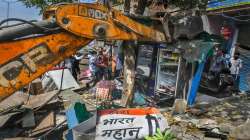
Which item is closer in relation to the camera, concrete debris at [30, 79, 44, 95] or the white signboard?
the white signboard

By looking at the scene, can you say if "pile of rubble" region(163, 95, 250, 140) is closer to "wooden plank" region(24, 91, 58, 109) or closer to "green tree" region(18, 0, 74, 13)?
"wooden plank" region(24, 91, 58, 109)

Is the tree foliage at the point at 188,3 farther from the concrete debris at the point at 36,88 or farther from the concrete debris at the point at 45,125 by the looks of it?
the concrete debris at the point at 36,88

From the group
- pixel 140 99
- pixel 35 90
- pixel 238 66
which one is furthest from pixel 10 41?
pixel 238 66

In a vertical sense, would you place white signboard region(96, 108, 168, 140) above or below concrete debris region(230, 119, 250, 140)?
above

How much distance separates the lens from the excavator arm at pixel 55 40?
5445 mm

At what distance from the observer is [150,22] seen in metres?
8.11

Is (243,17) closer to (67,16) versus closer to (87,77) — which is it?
(87,77)

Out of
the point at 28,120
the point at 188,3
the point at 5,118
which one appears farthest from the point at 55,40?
the point at 188,3

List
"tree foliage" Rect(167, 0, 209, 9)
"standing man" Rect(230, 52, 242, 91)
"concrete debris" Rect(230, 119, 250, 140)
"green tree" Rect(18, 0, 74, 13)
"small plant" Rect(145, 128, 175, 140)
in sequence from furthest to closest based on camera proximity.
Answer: "standing man" Rect(230, 52, 242, 91), "green tree" Rect(18, 0, 74, 13), "tree foliage" Rect(167, 0, 209, 9), "concrete debris" Rect(230, 119, 250, 140), "small plant" Rect(145, 128, 175, 140)

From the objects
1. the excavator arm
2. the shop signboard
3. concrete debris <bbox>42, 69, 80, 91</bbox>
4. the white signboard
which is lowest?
concrete debris <bbox>42, 69, 80, 91</bbox>

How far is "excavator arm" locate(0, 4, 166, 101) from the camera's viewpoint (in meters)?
5.45

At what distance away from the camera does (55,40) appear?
5809mm

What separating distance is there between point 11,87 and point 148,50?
35.7ft

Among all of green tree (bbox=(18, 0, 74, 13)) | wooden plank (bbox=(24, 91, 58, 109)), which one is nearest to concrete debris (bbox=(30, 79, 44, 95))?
green tree (bbox=(18, 0, 74, 13))
